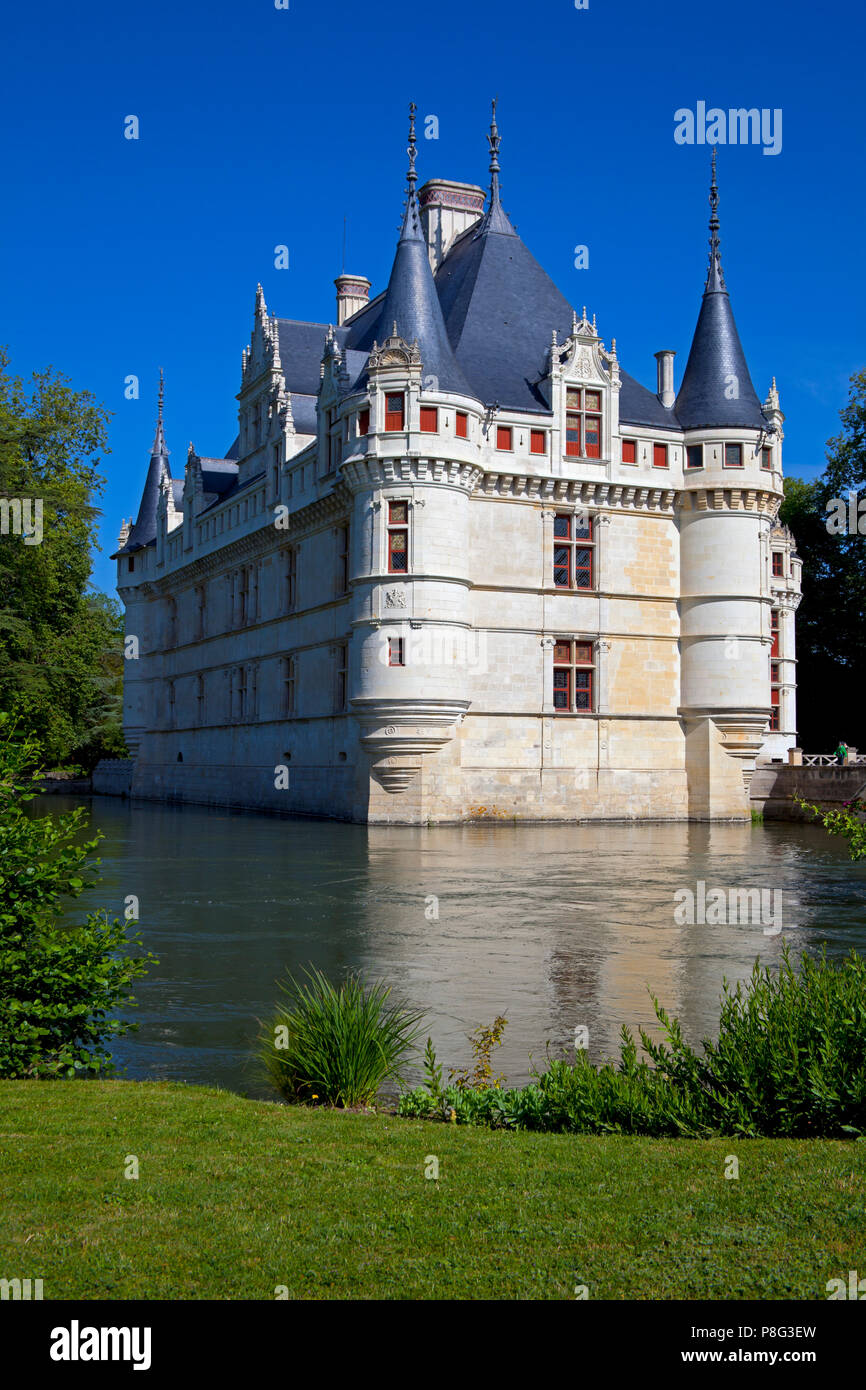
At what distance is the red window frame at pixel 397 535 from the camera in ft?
109

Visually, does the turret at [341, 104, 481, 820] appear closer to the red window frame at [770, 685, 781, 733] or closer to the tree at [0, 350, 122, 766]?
the tree at [0, 350, 122, 766]

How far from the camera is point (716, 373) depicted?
3788 centimetres

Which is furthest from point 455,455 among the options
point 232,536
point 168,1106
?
point 168,1106

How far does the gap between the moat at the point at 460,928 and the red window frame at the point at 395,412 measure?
1090 cm

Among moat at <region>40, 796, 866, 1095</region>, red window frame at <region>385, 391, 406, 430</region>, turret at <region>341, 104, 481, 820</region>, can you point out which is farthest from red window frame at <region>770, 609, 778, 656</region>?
red window frame at <region>385, 391, 406, 430</region>

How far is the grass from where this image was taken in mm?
4336

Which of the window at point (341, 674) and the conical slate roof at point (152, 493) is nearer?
the window at point (341, 674)

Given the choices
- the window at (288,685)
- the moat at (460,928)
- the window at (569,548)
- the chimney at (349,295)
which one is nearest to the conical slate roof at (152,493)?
the chimney at (349,295)

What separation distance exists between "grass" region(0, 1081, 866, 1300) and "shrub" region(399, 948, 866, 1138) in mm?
298

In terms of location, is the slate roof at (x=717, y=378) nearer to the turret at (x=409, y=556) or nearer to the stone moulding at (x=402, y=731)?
the turret at (x=409, y=556)

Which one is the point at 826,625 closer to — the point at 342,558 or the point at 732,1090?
the point at 342,558

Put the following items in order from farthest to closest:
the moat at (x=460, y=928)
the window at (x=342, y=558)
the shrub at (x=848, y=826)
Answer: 1. the window at (x=342, y=558)
2. the moat at (x=460, y=928)
3. the shrub at (x=848, y=826)
